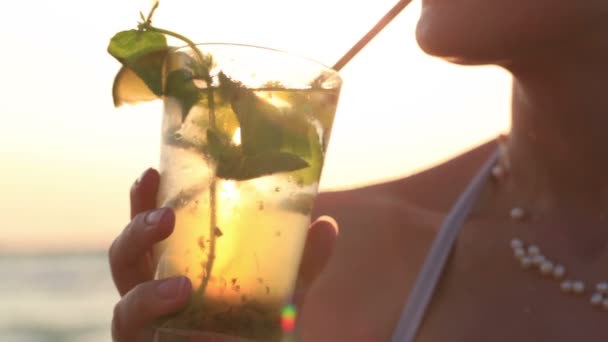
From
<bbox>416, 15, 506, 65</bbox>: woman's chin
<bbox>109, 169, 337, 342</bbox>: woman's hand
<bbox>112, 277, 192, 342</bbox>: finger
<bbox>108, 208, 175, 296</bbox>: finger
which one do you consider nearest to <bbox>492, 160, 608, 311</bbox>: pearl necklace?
<bbox>416, 15, 506, 65</bbox>: woman's chin

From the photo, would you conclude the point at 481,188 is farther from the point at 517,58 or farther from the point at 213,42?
the point at 213,42

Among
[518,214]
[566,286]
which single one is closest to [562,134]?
[518,214]

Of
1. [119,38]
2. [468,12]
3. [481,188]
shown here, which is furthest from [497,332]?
[119,38]

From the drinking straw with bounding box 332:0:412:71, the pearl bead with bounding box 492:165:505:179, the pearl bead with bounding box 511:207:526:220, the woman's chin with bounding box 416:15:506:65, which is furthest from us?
the pearl bead with bounding box 492:165:505:179

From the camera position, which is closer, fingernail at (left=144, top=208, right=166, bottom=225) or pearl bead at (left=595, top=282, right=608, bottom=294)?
fingernail at (left=144, top=208, right=166, bottom=225)

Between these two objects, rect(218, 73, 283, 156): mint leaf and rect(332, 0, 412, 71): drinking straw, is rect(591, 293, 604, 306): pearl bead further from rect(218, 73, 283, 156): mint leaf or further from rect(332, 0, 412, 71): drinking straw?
rect(218, 73, 283, 156): mint leaf

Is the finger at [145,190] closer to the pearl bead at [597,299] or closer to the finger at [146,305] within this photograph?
the finger at [146,305]

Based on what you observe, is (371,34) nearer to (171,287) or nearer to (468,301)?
(171,287)
